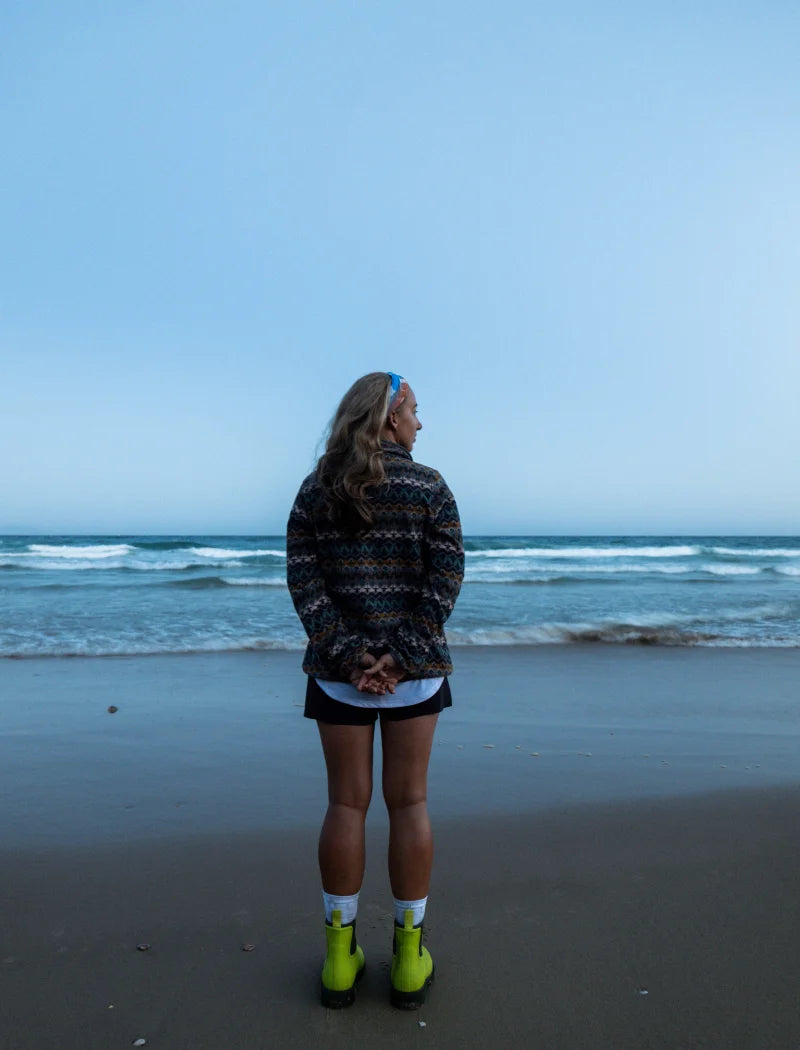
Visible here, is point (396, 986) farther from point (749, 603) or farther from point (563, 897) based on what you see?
point (749, 603)

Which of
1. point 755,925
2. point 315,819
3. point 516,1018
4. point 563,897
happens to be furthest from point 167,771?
point 755,925

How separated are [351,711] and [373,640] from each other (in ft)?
0.69

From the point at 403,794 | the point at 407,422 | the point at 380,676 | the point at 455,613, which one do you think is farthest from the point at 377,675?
the point at 455,613

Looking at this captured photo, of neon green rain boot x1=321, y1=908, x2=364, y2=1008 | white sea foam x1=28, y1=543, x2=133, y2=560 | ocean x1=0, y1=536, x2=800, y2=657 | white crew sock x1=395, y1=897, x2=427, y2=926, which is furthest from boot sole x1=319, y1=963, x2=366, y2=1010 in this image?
white sea foam x1=28, y1=543, x2=133, y2=560

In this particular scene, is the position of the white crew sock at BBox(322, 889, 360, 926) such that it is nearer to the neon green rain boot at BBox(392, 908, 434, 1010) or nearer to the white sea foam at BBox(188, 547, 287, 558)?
the neon green rain boot at BBox(392, 908, 434, 1010)

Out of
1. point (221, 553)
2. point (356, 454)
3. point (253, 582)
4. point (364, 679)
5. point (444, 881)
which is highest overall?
point (356, 454)

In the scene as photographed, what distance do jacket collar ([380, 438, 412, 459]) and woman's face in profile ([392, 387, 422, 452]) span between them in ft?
0.16

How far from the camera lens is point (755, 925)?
8.54 feet

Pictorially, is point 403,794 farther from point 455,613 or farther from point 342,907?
point 455,613

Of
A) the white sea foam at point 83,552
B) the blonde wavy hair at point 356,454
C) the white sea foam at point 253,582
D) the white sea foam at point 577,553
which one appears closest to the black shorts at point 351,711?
the blonde wavy hair at point 356,454

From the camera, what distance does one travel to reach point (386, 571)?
7.39ft

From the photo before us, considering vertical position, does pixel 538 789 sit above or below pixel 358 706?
below

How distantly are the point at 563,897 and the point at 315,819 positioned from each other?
1.28 meters

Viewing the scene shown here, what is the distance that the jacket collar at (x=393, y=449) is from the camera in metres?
2.28
